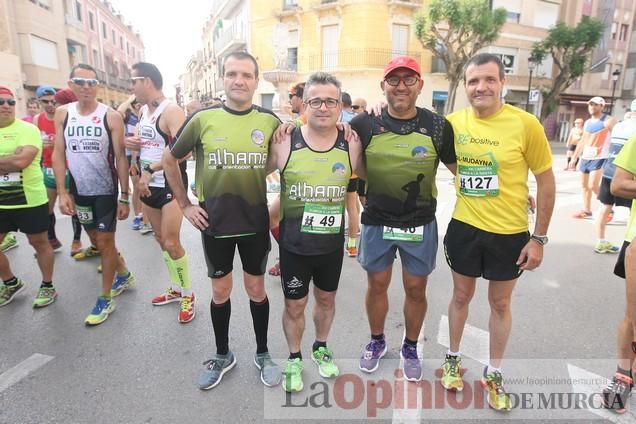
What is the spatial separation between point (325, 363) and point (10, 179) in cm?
336

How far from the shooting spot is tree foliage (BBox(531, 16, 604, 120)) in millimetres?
25141

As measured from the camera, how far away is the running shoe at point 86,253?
16.8 feet

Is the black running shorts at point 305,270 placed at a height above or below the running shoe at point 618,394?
above

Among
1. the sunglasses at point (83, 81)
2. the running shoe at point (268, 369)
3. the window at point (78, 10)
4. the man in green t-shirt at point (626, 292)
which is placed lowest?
the running shoe at point (268, 369)

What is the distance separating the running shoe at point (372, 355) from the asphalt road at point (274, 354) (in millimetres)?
61

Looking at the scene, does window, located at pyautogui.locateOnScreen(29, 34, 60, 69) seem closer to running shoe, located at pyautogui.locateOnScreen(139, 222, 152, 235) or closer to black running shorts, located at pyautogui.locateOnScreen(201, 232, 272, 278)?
running shoe, located at pyautogui.locateOnScreen(139, 222, 152, 235)

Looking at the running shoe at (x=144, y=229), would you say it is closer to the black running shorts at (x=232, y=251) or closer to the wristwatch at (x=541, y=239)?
the black running shorts at (x=232, y=251)

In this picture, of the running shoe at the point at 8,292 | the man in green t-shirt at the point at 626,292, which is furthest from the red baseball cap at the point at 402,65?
the running shoe at the point at 8,292

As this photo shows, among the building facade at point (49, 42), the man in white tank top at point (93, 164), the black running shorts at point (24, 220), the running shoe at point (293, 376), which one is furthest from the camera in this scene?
the building facade at point (49, 42)

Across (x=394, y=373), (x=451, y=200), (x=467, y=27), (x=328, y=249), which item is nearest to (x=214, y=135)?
(x=328, y=249)

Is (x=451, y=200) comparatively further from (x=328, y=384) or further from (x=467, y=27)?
(x=467, y=27)

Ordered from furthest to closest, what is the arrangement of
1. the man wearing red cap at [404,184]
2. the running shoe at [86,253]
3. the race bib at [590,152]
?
the race bib at [590,152]
the running shoe at [86,253]
the man wearing red cap at [404,184]

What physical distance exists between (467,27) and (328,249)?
23.7 m

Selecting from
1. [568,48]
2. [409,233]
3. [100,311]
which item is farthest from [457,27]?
[100,311]
